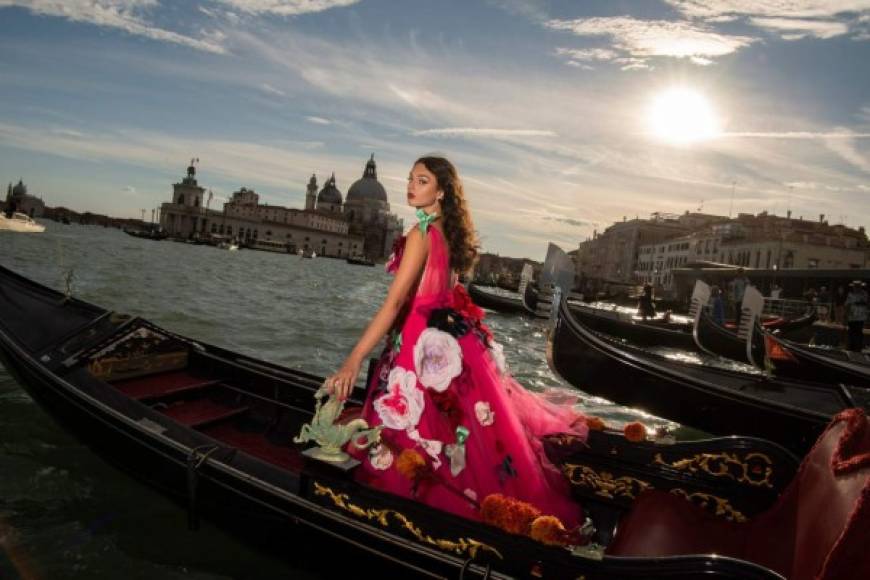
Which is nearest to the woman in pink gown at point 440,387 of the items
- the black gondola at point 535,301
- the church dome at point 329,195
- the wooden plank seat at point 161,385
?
the wooden plank seat at point 161,385

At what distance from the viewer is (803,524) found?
1550 mm

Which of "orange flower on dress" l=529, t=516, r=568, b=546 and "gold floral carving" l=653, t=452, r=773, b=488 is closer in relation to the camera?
"orange flower on dress" l=529, t=516, r=568, b=546

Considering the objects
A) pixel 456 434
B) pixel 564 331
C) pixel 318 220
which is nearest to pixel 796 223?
pixel 564 331

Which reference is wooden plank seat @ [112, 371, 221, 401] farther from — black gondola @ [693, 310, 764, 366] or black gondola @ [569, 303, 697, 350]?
black gondola @ [569, 303, 697, 350]

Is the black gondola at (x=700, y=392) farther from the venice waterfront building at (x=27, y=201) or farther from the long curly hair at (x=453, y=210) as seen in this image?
the venice waterfront building at (x=27, y=201)

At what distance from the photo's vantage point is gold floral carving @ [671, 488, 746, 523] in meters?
2.09

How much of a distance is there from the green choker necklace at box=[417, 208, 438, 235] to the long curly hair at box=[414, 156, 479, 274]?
2.2 inches

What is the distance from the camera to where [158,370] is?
3654 millimetres

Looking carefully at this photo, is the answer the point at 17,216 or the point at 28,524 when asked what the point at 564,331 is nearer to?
the point at 28,524

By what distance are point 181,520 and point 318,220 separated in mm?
96068

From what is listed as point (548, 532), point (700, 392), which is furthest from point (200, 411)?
point (700, 392)

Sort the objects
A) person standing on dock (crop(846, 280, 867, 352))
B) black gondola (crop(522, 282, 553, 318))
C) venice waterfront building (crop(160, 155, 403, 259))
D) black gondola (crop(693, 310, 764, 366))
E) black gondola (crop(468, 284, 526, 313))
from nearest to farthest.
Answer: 1. black gondola (crop(693, 310, 764, 366))
2. person standing on dock (crop(846, 280, 867, 352))
3. black gondola (crop(522, 282, 553, 318))
4. black gondola (crop(468, 284, 526, 313))
5. venice waterfront building (crop(160, 155, 403, 259))

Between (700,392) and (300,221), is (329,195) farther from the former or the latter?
(700,392)

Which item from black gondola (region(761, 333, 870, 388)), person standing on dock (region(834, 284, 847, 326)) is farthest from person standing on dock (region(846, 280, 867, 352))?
person standing on dock (region(834, 284, 847, 326))
